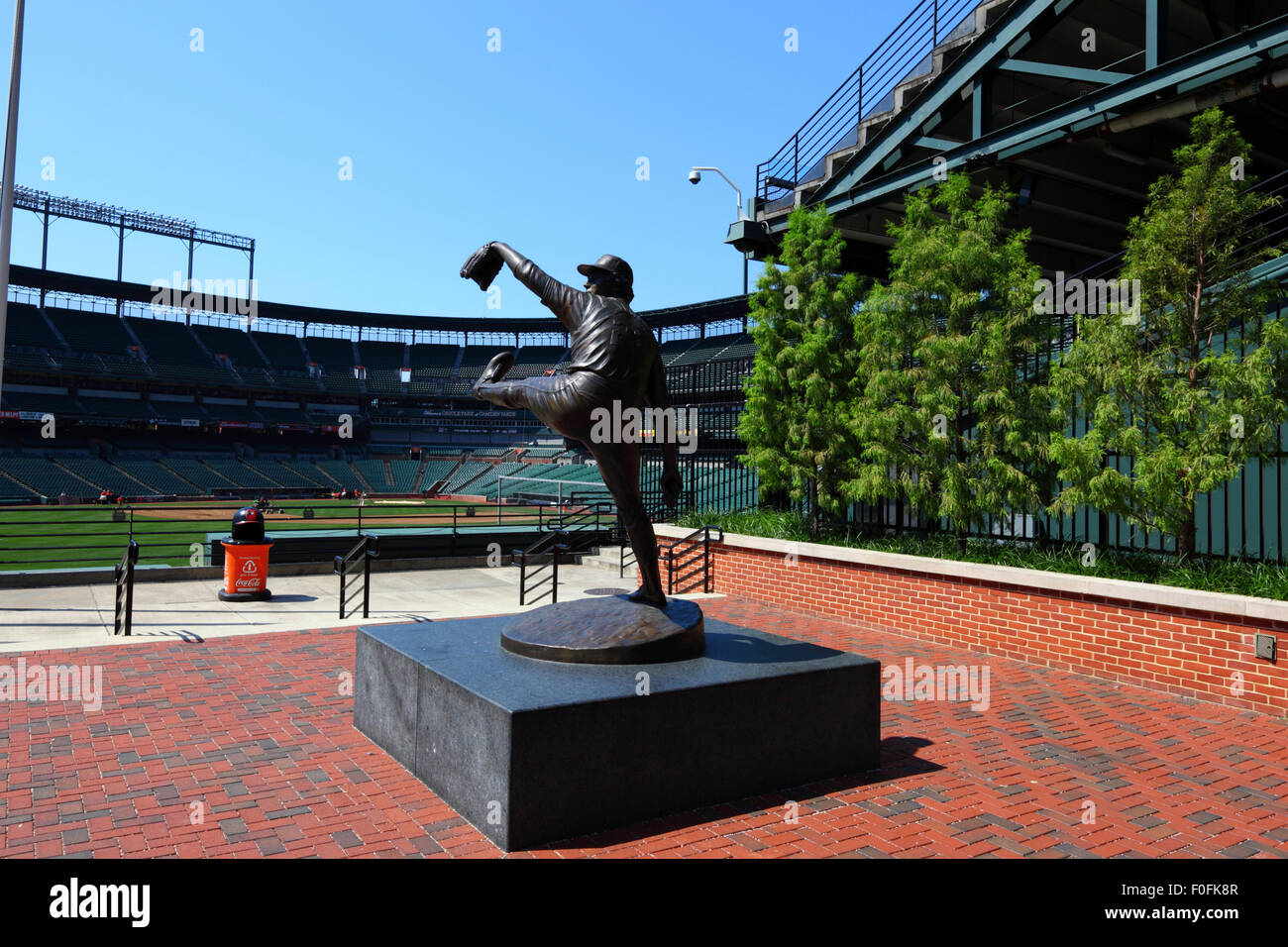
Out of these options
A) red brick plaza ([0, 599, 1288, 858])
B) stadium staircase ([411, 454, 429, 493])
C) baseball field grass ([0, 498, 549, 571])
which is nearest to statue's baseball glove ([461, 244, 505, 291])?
red brick plaza ([0, 599, 1288, 858])

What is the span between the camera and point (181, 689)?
276 inches

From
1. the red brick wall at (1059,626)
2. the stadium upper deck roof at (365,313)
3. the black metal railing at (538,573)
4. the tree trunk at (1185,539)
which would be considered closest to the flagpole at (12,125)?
the black metal railing at (538,573)

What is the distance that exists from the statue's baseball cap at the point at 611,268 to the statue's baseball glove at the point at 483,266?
0.72 m

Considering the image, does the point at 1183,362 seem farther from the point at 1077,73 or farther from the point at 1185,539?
the point at 1077,73

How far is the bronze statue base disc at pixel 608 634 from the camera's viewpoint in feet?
17.4

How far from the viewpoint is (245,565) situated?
12094 mm

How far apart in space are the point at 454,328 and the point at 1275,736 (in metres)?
76.3

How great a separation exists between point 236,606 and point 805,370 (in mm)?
9619

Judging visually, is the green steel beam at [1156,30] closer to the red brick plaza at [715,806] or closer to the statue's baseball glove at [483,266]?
the red brick plaza at [715,806]

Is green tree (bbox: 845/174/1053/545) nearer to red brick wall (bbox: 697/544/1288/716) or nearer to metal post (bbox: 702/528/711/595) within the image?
red brick wall (bbox: 697/544/1288/716)

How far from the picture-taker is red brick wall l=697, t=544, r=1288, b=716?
7.04 m

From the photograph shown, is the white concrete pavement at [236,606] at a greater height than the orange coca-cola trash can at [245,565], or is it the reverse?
the orange coca-cola trash can at [245,565]

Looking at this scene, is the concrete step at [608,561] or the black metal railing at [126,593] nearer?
the black metal railing at [126,593]

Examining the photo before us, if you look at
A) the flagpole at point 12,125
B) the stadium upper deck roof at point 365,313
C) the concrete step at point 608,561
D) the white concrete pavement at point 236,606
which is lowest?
the white concrete pavement at point 236,606
